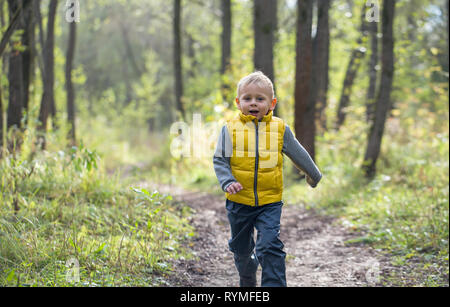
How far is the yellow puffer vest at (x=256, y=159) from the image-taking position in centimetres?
347

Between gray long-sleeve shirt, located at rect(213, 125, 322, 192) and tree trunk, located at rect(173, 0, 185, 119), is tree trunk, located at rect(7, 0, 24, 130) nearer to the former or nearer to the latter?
gray long-sleeve shirt, located at rect(213, 125, 322, 192)

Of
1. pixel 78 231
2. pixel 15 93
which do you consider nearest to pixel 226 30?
pixel 15 93

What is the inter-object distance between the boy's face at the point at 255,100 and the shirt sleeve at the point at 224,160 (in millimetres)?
242

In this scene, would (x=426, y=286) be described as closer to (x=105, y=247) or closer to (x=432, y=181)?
(x=105, y=247)

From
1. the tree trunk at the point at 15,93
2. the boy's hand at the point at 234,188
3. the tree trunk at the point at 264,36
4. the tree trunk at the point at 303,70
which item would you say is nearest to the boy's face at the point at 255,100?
the boy's hand at the point at 234,188

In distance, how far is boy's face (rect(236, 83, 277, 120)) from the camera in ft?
11.6

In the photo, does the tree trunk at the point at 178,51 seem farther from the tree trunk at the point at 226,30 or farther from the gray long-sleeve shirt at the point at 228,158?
the gray long-sleeve shirt at the point at 228,158

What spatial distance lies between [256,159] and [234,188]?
340 mm

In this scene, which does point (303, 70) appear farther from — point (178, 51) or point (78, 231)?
point (178, 51)

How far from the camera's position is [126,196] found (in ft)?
19.9

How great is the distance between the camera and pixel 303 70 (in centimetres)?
921

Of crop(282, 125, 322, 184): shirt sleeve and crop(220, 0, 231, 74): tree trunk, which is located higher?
crop(220, 0, 231, 74): tree trunk

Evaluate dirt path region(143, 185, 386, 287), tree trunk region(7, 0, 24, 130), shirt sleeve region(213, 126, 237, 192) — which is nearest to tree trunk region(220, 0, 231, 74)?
tree trunk region(7, 0, 24, 130)

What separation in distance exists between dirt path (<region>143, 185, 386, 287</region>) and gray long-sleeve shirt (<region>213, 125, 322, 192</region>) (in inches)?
49.5
